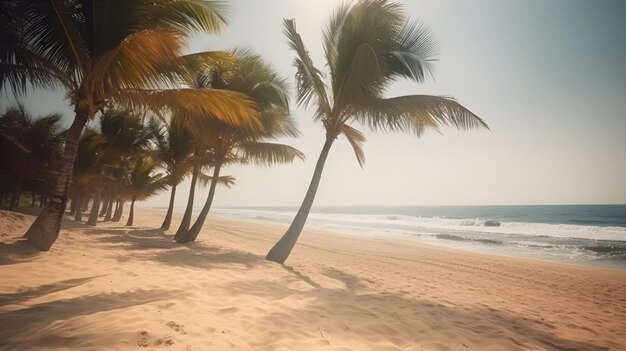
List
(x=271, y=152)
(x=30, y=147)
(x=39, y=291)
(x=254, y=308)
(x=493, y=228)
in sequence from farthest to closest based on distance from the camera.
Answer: (x=493, y=228) < (x=30, y=147) < (x=271, y=152) < (x=254, y=308) < (x=39, y=291)

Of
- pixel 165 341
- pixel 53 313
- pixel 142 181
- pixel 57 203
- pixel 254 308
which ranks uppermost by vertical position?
pixel 142 181

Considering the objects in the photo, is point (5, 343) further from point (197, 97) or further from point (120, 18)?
point (120, 18)

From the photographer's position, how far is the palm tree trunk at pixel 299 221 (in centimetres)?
793

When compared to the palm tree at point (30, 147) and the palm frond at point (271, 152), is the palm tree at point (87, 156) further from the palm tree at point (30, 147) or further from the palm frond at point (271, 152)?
the palm frond at point (271, 152)

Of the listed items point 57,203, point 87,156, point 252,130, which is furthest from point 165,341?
point 87,156

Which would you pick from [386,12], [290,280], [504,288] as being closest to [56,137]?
[290,280]

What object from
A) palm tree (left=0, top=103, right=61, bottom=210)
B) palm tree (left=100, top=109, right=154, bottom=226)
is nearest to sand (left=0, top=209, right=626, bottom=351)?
palm tree (left=100, top=109, right=154, bottom=226)

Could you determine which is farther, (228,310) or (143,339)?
(228,310)

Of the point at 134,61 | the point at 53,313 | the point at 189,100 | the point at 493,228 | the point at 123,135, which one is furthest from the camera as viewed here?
the point at 493,228

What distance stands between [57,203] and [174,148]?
7.06 meters

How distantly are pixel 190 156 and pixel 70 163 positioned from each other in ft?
23.7

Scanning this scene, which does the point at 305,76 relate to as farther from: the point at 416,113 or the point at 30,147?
the point at 30,147

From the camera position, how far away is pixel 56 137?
14953 millimetres

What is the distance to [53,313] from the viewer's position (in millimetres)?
2977
